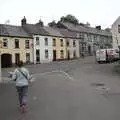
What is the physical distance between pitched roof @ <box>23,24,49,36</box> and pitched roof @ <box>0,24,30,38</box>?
95 cm

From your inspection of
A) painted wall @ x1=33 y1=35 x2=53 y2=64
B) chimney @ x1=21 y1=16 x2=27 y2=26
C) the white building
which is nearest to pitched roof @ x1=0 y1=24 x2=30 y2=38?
painted wall @ x1=33 y1=35 x2=53 y2=64

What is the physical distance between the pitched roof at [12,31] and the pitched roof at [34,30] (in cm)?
95

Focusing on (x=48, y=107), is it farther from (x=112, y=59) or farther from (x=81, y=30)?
(x=81, y=30)

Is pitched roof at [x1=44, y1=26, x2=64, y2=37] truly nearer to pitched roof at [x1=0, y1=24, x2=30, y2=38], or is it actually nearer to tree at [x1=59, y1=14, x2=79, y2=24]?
pitched roof at [x1=0, y1=24, x2=30, y2=38]

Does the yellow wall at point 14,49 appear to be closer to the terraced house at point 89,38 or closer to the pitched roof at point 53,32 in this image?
the pitched roof at point 53,32

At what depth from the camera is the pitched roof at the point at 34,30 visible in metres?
63.1

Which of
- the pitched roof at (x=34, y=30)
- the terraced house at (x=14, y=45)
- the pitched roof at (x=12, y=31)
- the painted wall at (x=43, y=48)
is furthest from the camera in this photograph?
the painted wall at (x=43, y=48)

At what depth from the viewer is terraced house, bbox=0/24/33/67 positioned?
56.8 metres

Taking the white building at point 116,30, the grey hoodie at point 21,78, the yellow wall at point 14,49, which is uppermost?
the white building at point 116,30

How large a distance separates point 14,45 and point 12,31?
3061 mm

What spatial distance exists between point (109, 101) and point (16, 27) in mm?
51750

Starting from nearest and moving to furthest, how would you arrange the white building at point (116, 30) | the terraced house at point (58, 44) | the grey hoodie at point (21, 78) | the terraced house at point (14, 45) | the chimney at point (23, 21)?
1. the grey hoodie at point (21, 78)
2. the white building at point (116, 30)
3. the terraced house at point (14, 45)
4. the chimney at point (23, 21)
5. the terraced house at point (58, 44)

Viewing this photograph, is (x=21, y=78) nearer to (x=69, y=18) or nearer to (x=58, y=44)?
(x=58, y=44)

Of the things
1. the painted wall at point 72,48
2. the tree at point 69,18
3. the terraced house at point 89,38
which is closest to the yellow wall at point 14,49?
the painted wall at point 72,48
